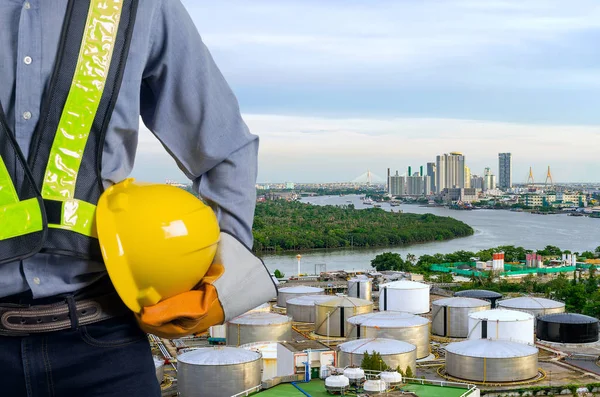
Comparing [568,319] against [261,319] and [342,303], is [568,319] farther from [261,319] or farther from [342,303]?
[261,319]

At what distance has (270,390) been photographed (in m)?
3.99

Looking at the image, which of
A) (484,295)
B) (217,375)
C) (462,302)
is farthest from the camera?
(484,295)

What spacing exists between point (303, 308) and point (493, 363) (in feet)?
8.08

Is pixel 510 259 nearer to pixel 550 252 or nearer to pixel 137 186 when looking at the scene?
pixel 550 252

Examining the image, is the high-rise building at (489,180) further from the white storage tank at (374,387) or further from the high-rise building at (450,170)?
the white storage tank at (374,387)

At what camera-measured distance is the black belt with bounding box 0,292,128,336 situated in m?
0.40

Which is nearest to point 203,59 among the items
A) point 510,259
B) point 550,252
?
point 510,259

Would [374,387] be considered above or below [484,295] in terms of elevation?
above

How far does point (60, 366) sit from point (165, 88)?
0.17 m

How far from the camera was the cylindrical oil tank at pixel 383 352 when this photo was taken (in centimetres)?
505

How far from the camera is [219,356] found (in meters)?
4.71

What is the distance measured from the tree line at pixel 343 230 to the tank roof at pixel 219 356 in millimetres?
9628

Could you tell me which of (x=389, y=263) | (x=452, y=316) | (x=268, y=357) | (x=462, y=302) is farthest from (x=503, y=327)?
(x=389, y=263)

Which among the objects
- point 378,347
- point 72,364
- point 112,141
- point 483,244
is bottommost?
point 483,244
